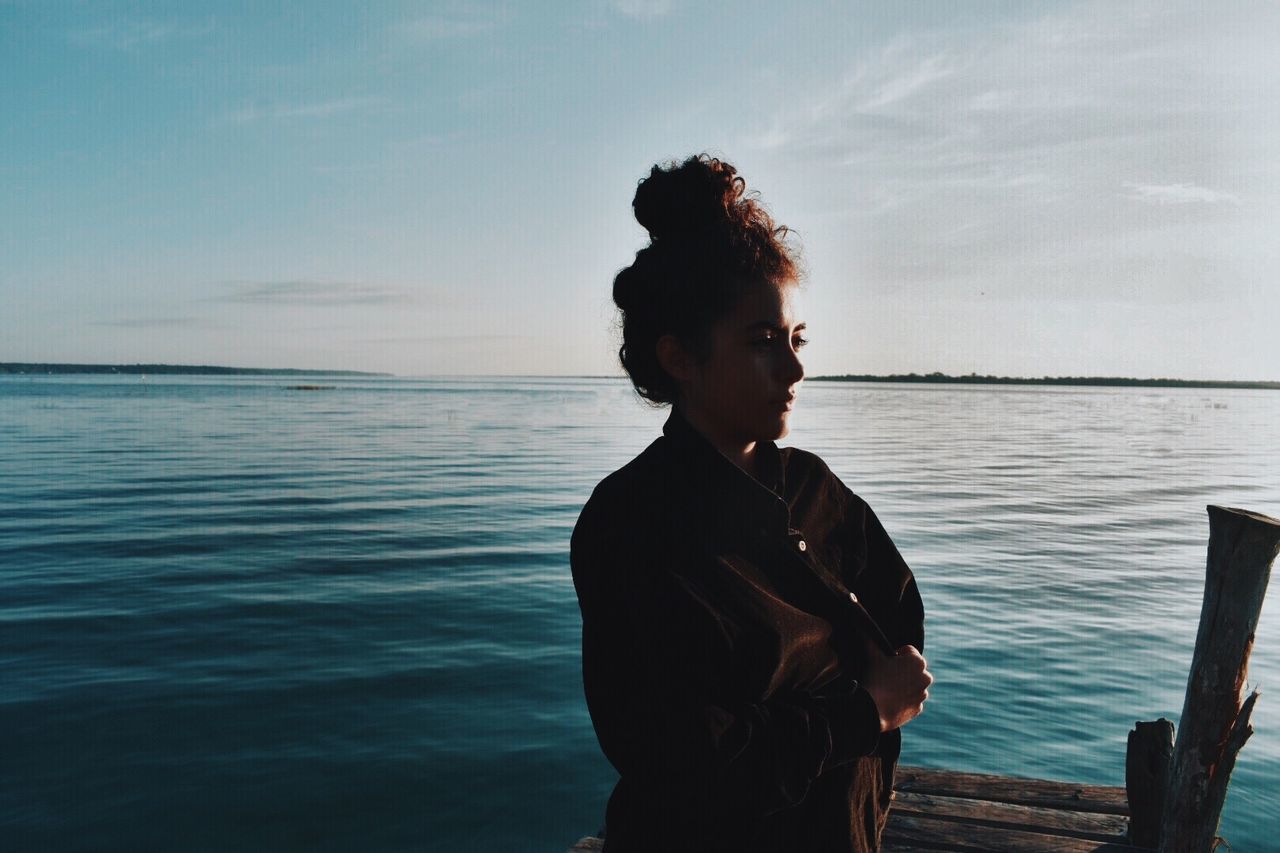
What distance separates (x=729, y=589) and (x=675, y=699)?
0.27m

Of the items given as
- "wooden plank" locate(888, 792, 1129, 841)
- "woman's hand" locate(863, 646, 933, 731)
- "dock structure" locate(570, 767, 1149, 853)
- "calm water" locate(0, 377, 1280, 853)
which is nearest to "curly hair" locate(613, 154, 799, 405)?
"woman's hand" locate(863, 646, 933, 731)

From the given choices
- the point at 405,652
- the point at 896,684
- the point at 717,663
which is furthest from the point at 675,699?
the point at 405,652

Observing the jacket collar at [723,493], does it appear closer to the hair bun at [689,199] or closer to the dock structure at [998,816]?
the hair bun at [689,199]

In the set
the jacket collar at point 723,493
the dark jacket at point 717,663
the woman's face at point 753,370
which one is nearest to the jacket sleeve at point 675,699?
the dark jacket at point 717,663

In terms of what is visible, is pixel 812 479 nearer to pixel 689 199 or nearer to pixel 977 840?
pixel 689 199

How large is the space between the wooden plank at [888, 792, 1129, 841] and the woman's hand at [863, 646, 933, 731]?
13.0ft

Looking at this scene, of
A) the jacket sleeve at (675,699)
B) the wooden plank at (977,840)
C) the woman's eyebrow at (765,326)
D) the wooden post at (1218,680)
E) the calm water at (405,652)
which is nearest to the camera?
the jacket sleeve at (675,699)

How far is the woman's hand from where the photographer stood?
2.27m

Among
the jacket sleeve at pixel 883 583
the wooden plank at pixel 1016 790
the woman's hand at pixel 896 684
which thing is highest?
the jacket sleeve at pixel 883 583

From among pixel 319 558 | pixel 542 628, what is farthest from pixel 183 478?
pixel 542 628

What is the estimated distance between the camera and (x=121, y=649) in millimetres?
11797

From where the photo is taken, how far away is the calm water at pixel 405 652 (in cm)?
840

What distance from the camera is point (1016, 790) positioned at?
639 centimetres

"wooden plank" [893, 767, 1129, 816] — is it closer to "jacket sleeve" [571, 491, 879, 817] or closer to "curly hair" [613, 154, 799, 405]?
"jacket sleeve" [571, 491, 879, 817]
